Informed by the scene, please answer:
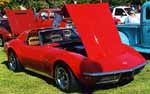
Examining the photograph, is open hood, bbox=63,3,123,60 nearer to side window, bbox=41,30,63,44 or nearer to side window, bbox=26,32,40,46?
side window, bbox=41,30,63,44

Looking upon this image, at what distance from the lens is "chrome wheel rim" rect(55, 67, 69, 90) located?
26.4ft

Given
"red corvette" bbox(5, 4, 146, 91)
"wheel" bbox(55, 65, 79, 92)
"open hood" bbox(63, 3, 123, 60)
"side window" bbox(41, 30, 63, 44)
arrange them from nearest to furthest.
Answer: "red corvette" bbox(5, 4, 146, 91) < "wheel" bbox(55, 65, 79, 92) < "open hood" bbox(63, 3, 123, 60) < "side window" bbox(41, 30, 63, 44)

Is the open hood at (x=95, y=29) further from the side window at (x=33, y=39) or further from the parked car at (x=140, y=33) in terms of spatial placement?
the parked car at (x=140, y=33)

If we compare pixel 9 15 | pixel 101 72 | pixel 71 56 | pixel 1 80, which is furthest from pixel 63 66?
pixel 9 15

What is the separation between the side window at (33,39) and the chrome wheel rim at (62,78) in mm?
1405

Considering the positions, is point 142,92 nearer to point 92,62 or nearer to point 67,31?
point 92,62

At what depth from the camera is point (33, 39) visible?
387 inches

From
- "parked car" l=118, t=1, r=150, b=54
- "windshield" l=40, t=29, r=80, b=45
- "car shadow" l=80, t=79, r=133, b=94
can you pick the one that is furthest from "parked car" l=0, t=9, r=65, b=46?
"car shadow" l=80, t=79, r=133, b=94

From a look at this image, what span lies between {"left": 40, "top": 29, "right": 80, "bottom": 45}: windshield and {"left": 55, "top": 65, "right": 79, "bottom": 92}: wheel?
124 cm

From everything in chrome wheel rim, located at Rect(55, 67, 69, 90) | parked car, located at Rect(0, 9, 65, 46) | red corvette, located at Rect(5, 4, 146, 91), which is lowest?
parked car, located at Rect(0, 9, 65, 46)

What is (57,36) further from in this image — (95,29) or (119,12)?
(119,12)

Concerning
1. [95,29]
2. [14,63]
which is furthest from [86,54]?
[14,63]

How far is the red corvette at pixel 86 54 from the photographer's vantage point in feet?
25.2

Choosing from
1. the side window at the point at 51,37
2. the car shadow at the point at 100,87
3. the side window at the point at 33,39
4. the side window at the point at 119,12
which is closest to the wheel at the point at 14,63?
the side window at the point at 33,39
